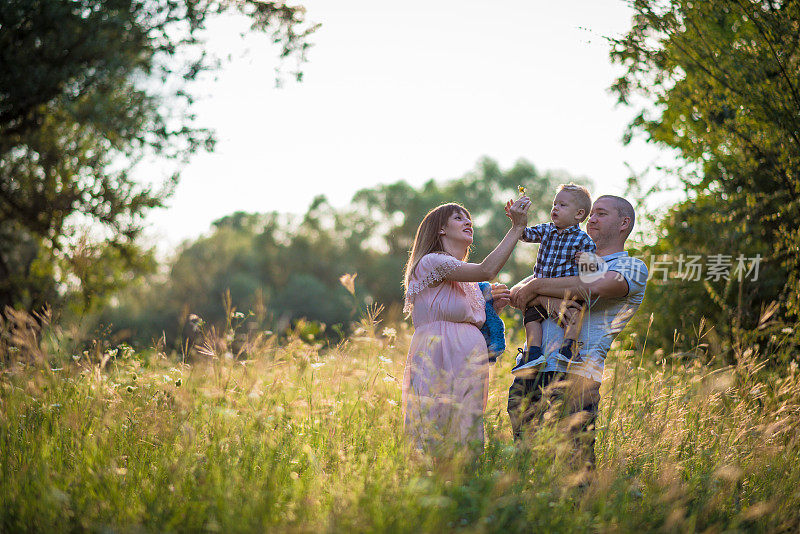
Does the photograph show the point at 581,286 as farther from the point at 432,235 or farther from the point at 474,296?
the point at 432,235

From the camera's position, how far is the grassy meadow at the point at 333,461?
2674 mm

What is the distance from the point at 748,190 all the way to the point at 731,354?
1.85m

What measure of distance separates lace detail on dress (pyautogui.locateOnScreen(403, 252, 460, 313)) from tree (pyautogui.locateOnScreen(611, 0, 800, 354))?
10.8ft

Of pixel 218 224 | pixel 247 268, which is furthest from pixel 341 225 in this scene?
pixel 218 224

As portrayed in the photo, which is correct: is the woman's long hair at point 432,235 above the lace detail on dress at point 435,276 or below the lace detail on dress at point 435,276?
Result: above

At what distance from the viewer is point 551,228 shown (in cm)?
384

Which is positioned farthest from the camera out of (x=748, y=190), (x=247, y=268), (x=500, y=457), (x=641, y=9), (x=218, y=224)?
(x=218, y=224)

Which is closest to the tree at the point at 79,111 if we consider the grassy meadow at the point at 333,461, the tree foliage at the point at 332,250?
the grassy meadow at the point at 333,461

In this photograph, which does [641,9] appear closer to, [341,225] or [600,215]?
[600,215]

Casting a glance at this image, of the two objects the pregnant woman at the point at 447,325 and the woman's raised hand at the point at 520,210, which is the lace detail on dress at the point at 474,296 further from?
the woman's raised hand at the point at 520,210

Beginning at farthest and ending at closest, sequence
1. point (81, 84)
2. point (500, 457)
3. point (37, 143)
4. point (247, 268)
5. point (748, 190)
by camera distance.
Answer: point (247, 268), point (37, 143), point (81, 84), point (748, 190), point (500, 457)

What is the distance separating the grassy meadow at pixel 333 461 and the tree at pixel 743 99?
1905mm

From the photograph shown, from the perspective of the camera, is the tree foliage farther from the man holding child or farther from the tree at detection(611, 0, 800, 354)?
the man holding child

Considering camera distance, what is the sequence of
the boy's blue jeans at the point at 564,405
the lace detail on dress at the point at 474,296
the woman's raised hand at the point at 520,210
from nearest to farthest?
1. the boy's blue jeans at the point at 564,405
2. the woman's raised hand at the point at 520,210
3. the lace detail on dress at the point at 474,296
